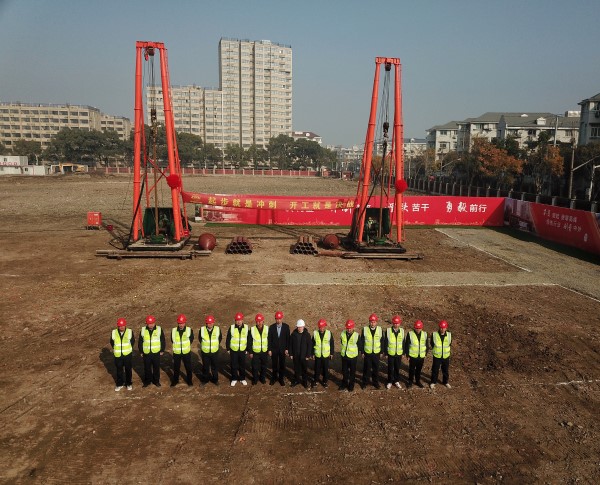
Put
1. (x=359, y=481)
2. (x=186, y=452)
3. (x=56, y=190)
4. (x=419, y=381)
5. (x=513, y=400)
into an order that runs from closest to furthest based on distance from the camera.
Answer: (x=359, y=481), (x=186, y=452), (x=513, y=400), (x=419, y=381), (x=56, y=190)

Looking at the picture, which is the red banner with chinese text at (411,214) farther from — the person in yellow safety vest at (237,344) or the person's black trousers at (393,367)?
the person's black trousers at (393,367)

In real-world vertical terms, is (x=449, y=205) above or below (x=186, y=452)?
above

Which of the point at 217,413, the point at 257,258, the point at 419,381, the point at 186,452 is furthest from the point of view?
the point at 257,258

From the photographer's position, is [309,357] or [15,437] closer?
[15,437]

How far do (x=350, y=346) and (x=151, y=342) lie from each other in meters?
4.20

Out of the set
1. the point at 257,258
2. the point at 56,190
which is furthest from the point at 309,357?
the point at 56,190

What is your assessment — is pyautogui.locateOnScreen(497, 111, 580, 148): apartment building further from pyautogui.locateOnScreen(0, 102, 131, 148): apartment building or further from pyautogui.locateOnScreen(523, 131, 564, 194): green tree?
pyautogui.locateOnScreen(0, 102, 131, 148): apartment building

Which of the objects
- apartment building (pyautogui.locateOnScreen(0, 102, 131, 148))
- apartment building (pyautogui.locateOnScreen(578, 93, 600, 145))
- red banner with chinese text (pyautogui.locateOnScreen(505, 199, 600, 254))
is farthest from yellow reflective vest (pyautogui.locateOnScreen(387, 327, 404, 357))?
apartment building (pyautogui.locateOnScreen(0, 102, 131, 148))

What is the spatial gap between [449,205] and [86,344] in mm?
27687

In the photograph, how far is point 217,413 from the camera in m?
8.97

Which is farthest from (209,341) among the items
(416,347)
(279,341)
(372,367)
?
(416,347)

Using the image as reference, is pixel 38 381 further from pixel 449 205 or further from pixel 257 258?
pixel 449 205

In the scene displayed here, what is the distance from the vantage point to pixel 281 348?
9.94 m

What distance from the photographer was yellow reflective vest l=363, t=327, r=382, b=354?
9.81m
